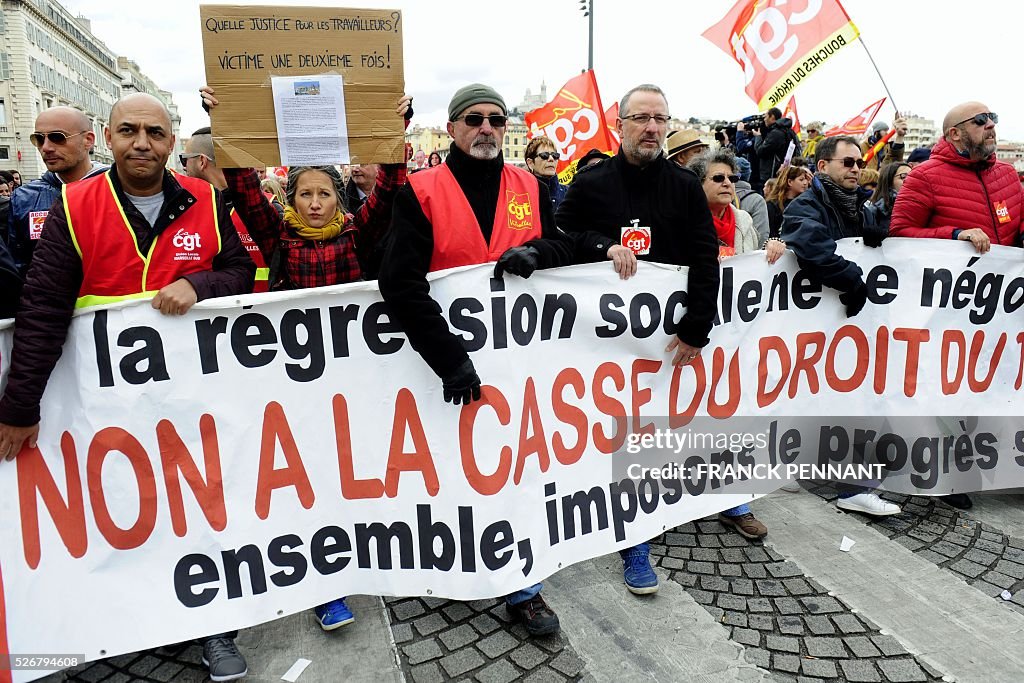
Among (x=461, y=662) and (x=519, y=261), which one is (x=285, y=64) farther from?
(x=461, y=662)

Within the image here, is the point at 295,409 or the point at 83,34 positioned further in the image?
the point at 83,34

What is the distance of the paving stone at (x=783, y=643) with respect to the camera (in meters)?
2.89

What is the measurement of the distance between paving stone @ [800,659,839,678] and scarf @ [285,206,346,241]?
2.77m

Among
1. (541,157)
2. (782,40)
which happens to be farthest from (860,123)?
(541,157)

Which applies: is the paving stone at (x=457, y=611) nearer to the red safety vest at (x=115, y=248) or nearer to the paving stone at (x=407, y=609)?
the paving stone at (x=407, y=609)

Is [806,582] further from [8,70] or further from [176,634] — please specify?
[8,70]

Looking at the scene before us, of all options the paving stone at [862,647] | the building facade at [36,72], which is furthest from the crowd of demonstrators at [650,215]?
the building facade at [36,72]

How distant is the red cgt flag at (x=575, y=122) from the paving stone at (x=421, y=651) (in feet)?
23.2

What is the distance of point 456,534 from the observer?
9.82 ft

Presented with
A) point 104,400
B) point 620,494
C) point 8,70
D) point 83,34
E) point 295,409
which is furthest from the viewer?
point 83,34

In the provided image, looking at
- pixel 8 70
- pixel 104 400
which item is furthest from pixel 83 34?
pixel 104 400

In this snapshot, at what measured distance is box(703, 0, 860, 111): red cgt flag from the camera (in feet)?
23.4

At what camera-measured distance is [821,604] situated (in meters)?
3.19

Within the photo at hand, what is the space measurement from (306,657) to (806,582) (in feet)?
7.59
